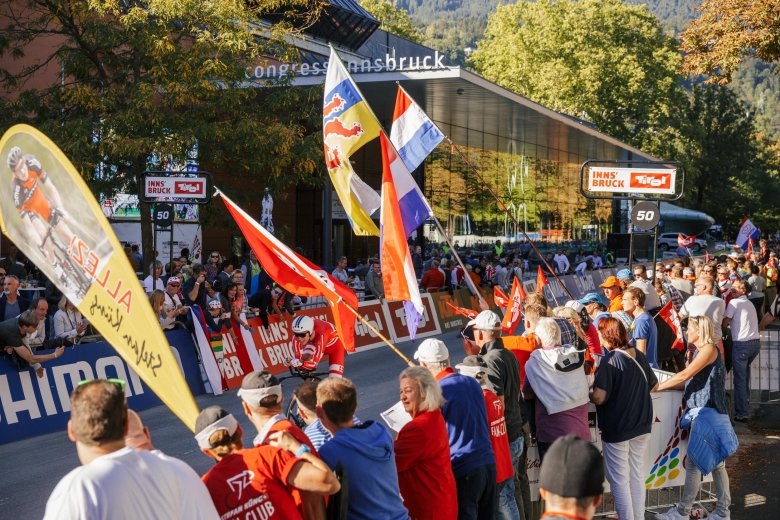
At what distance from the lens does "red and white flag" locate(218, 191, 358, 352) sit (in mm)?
7180

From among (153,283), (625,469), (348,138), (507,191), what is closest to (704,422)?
(625,469)

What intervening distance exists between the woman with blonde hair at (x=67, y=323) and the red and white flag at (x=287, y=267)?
528 centimetres

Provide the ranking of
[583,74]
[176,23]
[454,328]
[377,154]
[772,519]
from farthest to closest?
1. [583,74]
2. [377,154]
3. [454,328]
4. [176,23]
5. [772,519]

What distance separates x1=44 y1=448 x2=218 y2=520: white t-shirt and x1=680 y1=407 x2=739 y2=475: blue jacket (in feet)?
18.0

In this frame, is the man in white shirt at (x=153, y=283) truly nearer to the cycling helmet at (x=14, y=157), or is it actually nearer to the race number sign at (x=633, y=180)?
the race number sign at (x=633, y=180)

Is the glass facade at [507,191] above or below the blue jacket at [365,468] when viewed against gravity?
above

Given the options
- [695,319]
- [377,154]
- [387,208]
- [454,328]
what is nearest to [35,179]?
[387,208]

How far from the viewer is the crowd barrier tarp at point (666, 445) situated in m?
8.16

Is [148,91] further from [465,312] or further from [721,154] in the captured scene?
[721,154]

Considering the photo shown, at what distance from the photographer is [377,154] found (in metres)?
38.9

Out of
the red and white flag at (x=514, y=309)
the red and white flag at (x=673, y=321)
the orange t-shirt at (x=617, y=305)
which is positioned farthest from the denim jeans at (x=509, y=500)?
the red and white flag at (x=673, y=321)

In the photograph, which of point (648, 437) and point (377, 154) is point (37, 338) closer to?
point (648, 437)

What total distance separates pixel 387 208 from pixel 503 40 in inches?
2385

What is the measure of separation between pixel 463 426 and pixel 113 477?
2.95 meters
